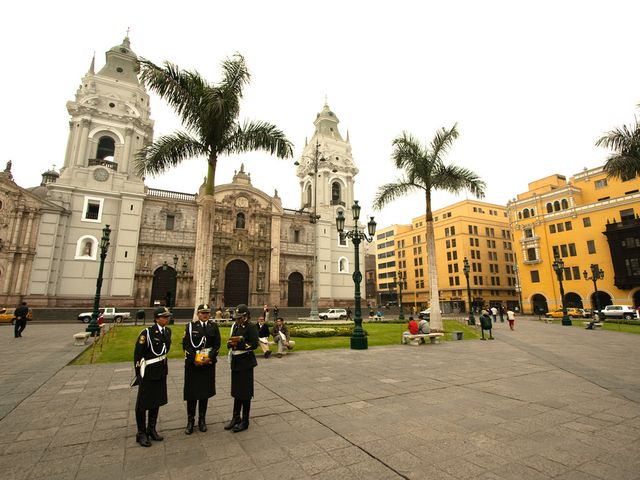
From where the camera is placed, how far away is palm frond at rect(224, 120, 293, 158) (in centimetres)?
1365

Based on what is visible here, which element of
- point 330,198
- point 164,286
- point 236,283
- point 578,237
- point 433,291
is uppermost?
point 330,198

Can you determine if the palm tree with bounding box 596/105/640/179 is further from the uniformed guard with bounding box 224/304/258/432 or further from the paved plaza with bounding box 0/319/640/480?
the uniformed guard with bounding box 224/304/258/432

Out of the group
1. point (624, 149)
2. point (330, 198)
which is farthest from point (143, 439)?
point (330, 198)

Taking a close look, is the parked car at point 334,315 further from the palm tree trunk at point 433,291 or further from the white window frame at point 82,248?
the white window frame at point 82,248

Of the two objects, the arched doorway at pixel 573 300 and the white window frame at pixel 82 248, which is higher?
the white window frame at pixel 82 248

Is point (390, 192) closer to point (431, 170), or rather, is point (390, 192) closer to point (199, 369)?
point (431, 170)

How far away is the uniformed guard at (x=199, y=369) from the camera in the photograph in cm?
461

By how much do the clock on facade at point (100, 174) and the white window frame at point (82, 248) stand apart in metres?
6.05

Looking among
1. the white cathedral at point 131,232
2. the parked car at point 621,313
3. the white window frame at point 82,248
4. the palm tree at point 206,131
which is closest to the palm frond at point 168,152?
the palm tree at point 206,131

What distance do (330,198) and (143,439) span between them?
42.8 meters

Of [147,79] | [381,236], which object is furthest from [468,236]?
[147,79]

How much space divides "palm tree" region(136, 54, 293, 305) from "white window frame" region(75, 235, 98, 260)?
24040mm

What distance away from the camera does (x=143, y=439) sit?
13.7 feet

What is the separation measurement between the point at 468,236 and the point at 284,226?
34.7 meters
